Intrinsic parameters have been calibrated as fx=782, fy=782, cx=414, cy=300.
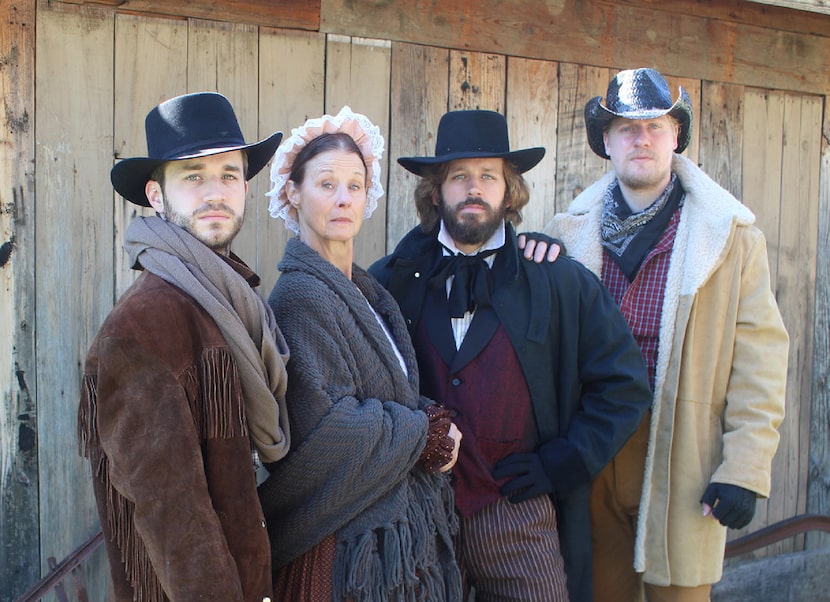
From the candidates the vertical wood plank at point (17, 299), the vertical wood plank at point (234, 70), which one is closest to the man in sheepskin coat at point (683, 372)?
the vertical wood plank at point (234, 70)

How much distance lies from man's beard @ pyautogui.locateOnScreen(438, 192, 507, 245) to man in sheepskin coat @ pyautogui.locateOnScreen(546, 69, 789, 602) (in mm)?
430

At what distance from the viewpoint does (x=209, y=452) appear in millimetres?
1739

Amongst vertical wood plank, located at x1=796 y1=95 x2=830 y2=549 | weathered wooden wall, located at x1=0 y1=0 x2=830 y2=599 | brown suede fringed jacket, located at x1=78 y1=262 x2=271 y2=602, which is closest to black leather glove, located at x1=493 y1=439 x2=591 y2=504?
brown suede fringed jacket, located at x1=78 y1=262 x2=271 y2=602

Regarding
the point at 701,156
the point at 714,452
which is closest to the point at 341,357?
the point at 714,452

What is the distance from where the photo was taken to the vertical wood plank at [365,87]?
3.06 meters

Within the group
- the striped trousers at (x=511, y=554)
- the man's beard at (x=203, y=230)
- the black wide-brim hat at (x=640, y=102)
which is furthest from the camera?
the black wide-brim hat at (x=640, y=102)

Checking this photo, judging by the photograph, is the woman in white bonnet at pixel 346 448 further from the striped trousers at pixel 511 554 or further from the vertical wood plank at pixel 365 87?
the vertical wood plank at pixel 365 87

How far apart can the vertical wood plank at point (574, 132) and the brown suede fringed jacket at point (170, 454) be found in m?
2.15

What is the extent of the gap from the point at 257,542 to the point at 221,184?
2.84 feet

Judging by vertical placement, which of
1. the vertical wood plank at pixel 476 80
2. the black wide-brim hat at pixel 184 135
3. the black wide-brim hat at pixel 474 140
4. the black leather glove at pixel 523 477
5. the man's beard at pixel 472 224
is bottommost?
the black leather glove at pixel 523 477

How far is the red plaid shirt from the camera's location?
8.78 ft

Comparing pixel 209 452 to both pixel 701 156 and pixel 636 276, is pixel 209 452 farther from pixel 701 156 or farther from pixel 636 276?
pixel 701 156

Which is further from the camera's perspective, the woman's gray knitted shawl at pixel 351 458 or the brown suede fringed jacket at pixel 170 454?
the woman's gray knitted shawl at pixel 351 458

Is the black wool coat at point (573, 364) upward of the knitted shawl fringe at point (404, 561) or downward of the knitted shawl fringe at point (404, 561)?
upward
